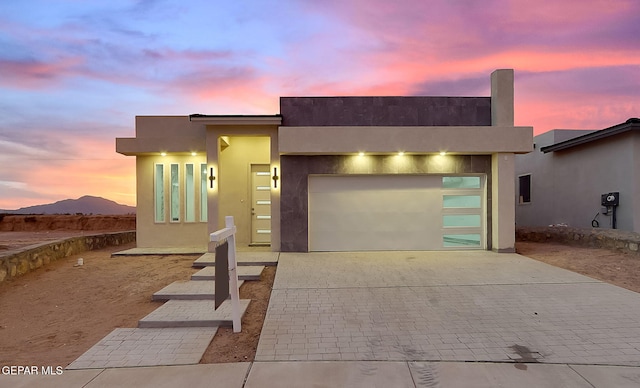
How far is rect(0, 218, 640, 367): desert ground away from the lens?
3785 mm

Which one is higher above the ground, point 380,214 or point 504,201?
point 504,201

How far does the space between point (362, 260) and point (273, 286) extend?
2881 millimetres

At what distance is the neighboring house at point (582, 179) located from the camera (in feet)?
33.3

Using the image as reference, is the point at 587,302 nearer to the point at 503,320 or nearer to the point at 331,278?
the point at 503,320

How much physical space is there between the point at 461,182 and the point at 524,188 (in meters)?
8.99

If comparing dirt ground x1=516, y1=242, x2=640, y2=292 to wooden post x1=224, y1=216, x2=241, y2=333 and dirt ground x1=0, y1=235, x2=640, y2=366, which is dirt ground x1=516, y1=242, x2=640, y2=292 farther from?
wooden post x1=224, y1=216, x2=241, y2=333

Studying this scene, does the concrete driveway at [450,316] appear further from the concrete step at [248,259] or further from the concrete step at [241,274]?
the concrete step at [248,259]

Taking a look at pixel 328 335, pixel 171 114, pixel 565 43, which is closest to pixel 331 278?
pixel 328 335

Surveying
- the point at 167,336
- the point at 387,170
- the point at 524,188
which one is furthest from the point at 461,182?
the point at 524,188

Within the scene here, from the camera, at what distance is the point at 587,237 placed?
9523mm

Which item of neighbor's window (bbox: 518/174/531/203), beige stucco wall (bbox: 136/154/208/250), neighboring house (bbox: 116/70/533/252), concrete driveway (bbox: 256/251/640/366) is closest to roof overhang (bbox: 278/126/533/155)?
neighboring house (bbox: 116/70/533/252)

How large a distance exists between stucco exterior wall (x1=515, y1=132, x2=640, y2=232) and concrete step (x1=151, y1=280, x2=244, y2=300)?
40.8 feet

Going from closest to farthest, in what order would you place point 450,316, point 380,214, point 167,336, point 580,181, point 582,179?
point 167,336 < point 450,316 < point 380,214 < point 582,179 < point 580,181

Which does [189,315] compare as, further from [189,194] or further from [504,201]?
[504,201]
